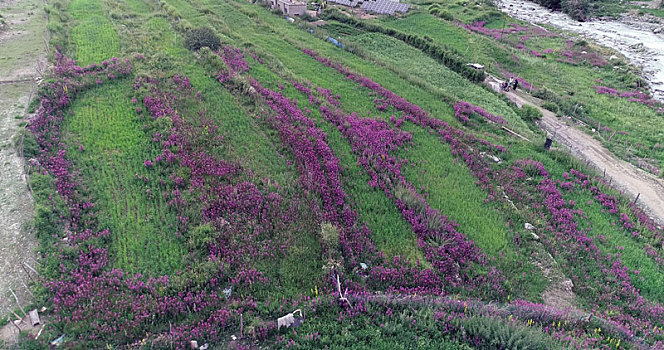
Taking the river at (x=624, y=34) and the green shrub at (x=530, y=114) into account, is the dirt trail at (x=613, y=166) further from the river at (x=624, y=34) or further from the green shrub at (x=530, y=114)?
the river at (x=624, y=34)

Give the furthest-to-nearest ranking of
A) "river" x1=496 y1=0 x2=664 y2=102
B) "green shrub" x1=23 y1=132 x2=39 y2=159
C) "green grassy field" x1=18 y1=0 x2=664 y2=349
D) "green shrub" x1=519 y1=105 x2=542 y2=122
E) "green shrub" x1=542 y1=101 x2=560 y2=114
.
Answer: "river" x1=496 y1=0 x2=664 y2=102 → "green shrub" x1=542 y1=101 x2=560 y2=114 → "green shrub" x1=519 y1=105 x2=542 y2=122 → "green shrub" x1=23 y1=132 x2=39 y2=159 → "green grassy field" x1=18 y1=0 x2=664 y2=349

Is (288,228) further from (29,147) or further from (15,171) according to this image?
(29,147)

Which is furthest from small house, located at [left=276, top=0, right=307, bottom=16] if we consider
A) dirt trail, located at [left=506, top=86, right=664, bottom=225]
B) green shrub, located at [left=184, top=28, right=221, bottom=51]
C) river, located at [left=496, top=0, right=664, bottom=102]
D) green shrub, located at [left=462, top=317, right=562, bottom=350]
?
green shrub, located at [left=462, top=317, right=562, bottom=350]

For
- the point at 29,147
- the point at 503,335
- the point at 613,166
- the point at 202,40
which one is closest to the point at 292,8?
the point at 202,40

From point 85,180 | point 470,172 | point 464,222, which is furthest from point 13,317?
point 470,172

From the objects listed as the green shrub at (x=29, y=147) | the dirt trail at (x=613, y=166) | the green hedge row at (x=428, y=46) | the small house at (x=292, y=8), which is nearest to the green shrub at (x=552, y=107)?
the dirt trail at (x=613, y=166)

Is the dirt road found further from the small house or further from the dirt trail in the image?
the dirt trail
